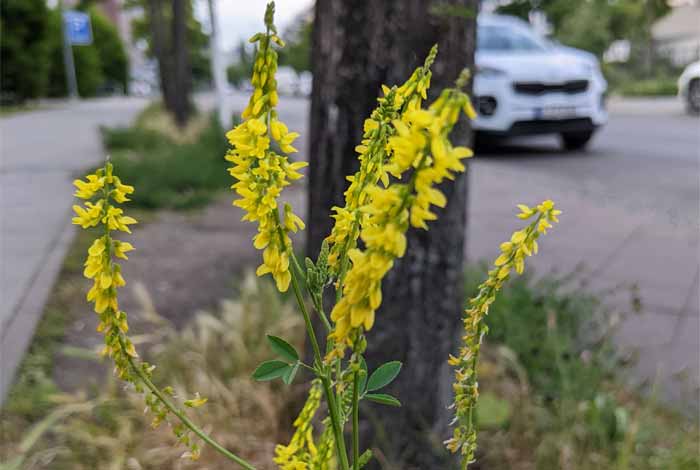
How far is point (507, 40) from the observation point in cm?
930

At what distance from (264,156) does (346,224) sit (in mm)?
123

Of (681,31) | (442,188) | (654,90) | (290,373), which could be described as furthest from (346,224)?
(681,31)

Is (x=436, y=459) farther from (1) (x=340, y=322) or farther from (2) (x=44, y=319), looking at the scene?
(2) (x=44, y=319)

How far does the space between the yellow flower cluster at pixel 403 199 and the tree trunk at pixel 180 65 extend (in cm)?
1284

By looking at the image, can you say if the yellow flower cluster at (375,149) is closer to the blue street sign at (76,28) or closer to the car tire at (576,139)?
the car tire at (576,139)

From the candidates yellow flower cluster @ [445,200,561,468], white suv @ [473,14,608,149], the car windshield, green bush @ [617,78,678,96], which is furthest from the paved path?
green bush @ [617,78,678,96]

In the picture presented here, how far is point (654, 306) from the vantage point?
12.1 ft

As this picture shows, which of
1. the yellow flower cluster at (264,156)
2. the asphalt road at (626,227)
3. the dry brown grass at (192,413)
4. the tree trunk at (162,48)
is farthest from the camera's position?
the tree trunk at (162,48)

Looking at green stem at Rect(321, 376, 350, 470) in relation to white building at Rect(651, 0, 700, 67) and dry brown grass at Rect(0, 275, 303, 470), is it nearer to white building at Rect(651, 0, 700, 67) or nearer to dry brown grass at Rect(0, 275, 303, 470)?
dry brown grass at Rect(0, 275, 303, 470)

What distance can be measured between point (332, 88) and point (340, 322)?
1585mm

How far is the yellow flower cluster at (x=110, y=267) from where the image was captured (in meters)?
0.74

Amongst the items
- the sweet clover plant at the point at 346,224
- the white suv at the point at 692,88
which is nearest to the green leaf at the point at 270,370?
the sweet clover plant at the point at 346,224

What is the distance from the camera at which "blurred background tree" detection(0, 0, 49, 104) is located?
23.6 m

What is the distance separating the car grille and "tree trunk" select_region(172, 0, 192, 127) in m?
7.03
